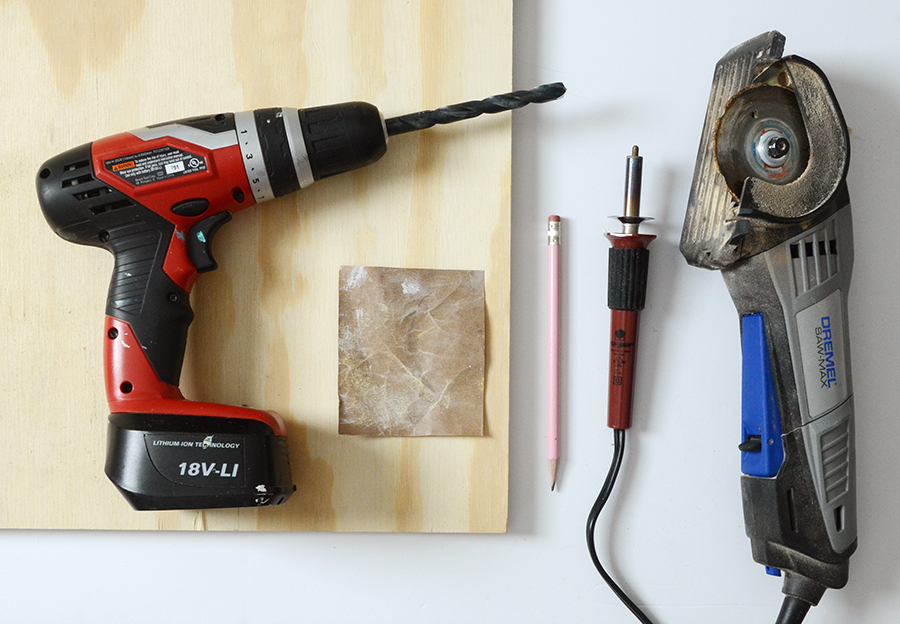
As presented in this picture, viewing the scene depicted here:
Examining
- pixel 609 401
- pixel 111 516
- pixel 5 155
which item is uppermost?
pixel 5 155

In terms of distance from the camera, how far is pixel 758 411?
0.66 m

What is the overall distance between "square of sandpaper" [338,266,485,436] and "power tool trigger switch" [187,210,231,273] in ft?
0.48

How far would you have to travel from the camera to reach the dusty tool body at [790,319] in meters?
0.64

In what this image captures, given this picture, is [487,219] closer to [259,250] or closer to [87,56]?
[259,250]

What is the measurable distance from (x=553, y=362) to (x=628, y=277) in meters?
0.13

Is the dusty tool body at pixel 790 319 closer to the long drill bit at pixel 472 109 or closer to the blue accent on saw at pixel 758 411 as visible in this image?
the blue accent on saw at pixel 758 411

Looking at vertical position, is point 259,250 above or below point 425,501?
above

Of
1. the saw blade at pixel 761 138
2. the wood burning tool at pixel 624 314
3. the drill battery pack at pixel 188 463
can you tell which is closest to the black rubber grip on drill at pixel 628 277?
the wood burning tool at pixel 624 314

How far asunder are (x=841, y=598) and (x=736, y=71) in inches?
25.8

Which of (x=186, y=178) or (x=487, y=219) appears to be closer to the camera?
(x=186, y=178)

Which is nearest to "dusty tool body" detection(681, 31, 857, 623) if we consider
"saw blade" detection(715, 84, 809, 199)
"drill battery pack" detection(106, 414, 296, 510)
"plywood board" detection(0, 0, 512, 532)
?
"saw blade" detection(715, 84, 809, 199)

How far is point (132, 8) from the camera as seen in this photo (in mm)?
698

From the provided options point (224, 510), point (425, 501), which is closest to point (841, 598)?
point (425, 501)

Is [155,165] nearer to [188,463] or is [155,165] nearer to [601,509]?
[188,463]
